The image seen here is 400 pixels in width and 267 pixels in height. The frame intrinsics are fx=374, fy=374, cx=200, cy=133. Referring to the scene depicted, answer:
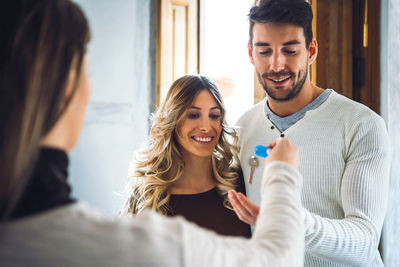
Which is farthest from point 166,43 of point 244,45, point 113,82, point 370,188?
point 370,188

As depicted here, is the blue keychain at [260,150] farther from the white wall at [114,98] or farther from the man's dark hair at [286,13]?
the white wall at [114,98]

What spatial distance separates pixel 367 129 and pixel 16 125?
1.05 m

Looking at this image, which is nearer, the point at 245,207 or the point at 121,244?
the point at 121,244

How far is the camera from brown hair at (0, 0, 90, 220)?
469 mm

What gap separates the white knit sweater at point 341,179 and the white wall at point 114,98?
0.73 metres

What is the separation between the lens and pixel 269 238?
61 cm

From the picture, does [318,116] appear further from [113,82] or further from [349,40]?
[113,82]

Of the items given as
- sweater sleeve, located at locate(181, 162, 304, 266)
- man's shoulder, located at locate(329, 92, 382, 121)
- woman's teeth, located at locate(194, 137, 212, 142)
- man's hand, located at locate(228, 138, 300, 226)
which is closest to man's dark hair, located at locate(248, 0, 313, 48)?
man's shoulder, located at locate(329, 92, 382, 121)

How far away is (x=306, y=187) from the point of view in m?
1.29

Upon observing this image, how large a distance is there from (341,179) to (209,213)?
1.68ft

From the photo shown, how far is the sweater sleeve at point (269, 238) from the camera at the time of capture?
53 centimetres

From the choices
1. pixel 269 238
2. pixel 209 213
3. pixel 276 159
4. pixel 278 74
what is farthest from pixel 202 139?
pixel 269 238

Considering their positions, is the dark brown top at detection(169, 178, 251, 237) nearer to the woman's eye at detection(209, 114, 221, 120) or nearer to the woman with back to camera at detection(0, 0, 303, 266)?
the woman's eye at detection(209, 114, 221, 120)

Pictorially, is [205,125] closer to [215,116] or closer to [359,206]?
[215,116]
